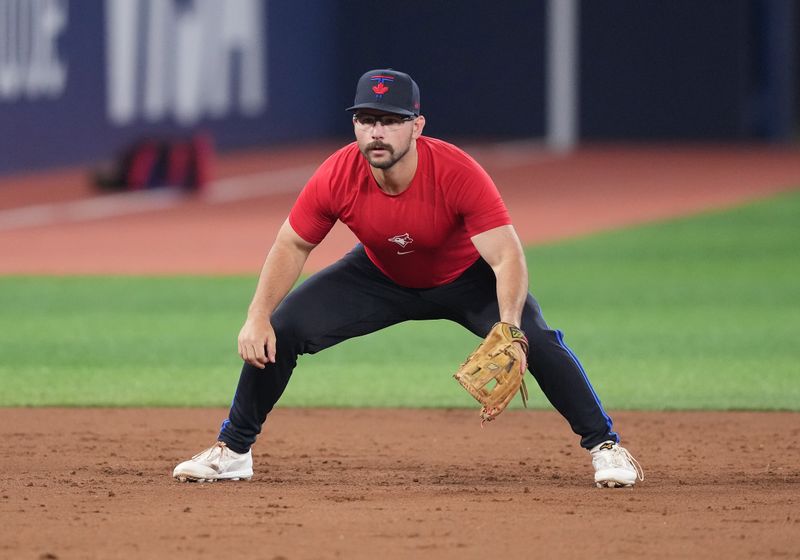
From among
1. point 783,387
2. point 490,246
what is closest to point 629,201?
point 783,387

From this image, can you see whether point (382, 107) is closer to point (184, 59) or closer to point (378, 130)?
point (378, 130)

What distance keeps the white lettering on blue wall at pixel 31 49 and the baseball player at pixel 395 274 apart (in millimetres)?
15014

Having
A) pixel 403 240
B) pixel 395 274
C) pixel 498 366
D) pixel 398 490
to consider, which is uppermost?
pixel 403 240

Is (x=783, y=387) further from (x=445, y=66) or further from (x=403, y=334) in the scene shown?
(x=445, y=66)

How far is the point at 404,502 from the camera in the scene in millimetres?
5695

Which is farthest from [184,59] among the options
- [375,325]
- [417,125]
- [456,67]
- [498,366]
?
[498,366]

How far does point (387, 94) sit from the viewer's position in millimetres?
5711

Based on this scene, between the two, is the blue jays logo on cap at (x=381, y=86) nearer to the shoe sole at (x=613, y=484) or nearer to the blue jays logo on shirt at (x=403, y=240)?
the blue jays logo on shirt at (x=403, y=240)

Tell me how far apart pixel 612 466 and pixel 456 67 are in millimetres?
24710

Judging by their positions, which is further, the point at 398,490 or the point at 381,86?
the point at 398,490

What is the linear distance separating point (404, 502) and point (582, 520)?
708mm

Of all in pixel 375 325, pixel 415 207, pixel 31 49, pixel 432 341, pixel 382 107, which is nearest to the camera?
pixel 382 107

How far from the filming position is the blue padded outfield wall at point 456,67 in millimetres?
24844

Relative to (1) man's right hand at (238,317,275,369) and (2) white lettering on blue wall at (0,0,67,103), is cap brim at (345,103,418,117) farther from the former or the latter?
(2) white lettering on blue wall at (0,0,67,103)
